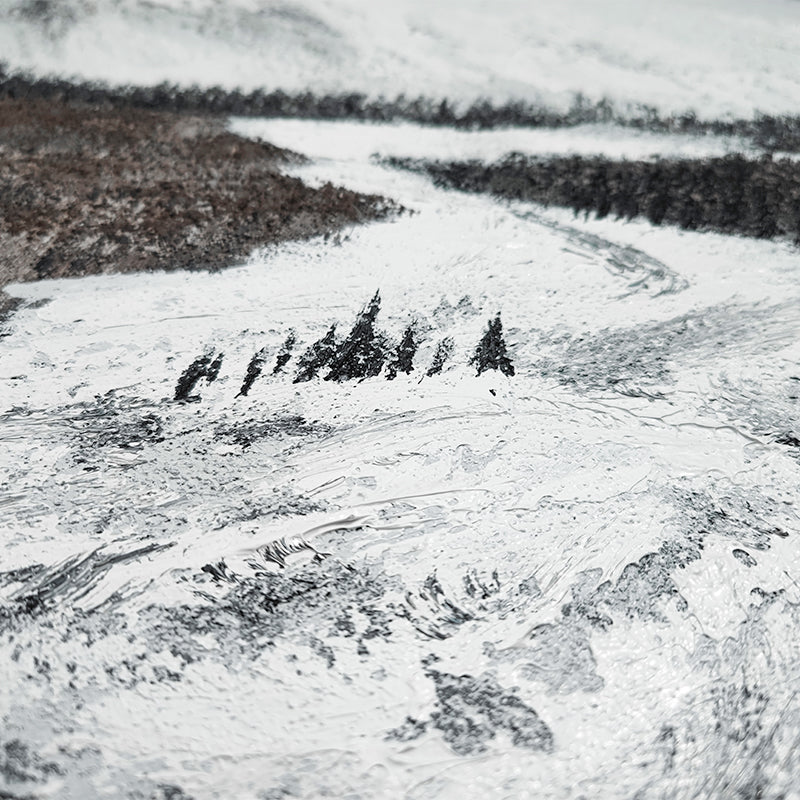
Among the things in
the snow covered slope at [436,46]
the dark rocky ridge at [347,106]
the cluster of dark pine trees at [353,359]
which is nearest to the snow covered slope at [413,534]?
the cluster of dark pine trees at [353,359]

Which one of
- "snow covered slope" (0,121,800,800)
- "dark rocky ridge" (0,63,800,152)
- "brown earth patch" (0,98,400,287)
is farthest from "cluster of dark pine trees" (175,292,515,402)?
"dark rocky ridge" (0,63,800,152)

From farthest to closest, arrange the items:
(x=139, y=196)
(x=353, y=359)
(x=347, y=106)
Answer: (x=347, y=106)
(x=139, y=196)
(x=353, y=359)

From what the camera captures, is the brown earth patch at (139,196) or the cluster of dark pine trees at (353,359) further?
the brown earth patch at (139,196)

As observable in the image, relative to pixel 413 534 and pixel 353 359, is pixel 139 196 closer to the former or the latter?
pixel 353 359

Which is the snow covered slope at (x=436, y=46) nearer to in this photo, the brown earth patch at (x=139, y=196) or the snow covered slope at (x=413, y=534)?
the brown earth patch at (x=139, y=196)

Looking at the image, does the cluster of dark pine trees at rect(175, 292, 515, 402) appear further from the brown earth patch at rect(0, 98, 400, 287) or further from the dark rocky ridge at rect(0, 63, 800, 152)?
the dark rocky ridge at rect(0, 63, 800, 152)

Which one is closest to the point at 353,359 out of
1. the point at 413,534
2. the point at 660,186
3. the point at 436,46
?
the point at 413,534

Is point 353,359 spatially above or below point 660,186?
below
